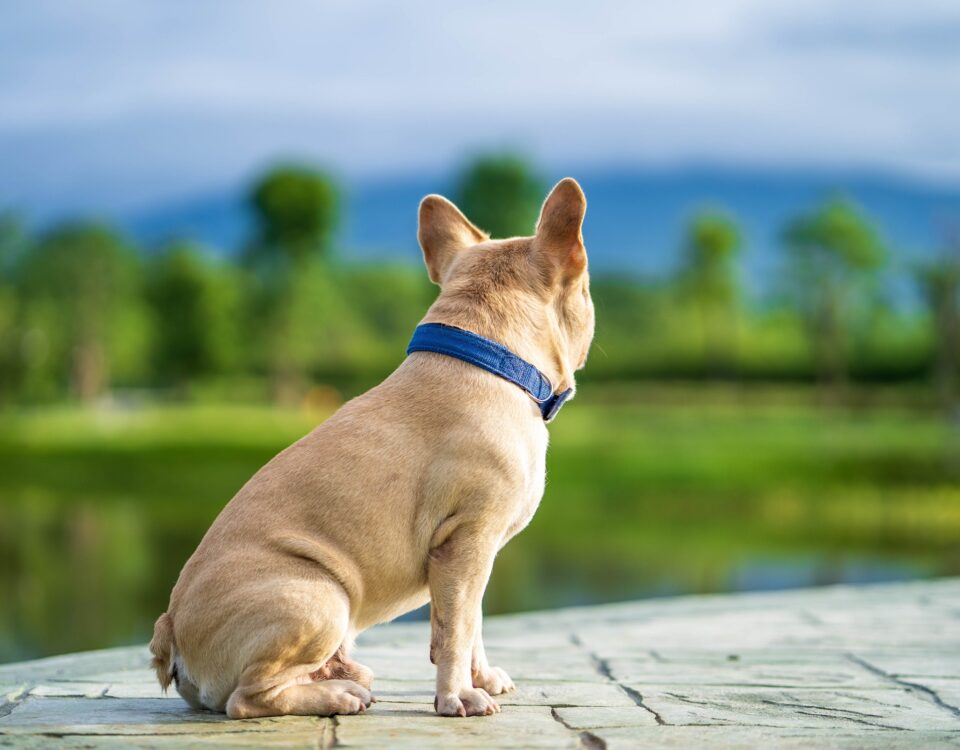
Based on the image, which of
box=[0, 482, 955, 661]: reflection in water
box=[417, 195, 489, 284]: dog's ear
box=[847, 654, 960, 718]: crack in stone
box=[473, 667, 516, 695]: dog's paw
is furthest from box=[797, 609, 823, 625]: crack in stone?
box=[0, 482, 955, 661]: reflection in water

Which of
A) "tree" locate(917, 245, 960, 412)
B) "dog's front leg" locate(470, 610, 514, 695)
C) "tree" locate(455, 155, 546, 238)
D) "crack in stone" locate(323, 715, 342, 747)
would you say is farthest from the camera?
"tree" locate(455, 155, 546, 238)

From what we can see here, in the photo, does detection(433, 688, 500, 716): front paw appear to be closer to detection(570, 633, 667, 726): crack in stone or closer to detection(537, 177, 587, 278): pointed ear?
detection(570, 633, 667, 726): crack in stone

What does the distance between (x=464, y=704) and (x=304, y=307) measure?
116 feet

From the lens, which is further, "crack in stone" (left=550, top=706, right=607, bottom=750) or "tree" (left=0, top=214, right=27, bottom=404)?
Result: "tree" (left=0, top=214, right=27, bottom=404)

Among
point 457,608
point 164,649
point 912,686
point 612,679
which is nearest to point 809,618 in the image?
point 912,686

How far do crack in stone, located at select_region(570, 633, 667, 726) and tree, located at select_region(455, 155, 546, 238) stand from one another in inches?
1201

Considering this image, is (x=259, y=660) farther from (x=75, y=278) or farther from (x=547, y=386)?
(x=75, y=278)

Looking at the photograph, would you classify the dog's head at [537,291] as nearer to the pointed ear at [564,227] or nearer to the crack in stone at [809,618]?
the pointed ear at [564,227]

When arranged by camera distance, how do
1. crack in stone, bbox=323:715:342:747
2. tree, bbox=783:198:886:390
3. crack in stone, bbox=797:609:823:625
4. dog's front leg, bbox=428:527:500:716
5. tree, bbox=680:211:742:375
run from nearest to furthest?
crack in stone, bbox=323:715:342:747 < dog's front leg, bbox=428:527:500:716 < crack in stone, bbox=797:609:823:625 < tree, bbox=783:198:886:390 < tree, bbox=680:211:742:375

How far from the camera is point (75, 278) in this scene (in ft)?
135

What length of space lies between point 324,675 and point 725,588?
16.3 meters

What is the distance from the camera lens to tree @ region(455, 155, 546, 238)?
35562 mm

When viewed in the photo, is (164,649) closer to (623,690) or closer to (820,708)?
(623,690)

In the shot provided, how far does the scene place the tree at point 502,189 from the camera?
35562 millimetres
